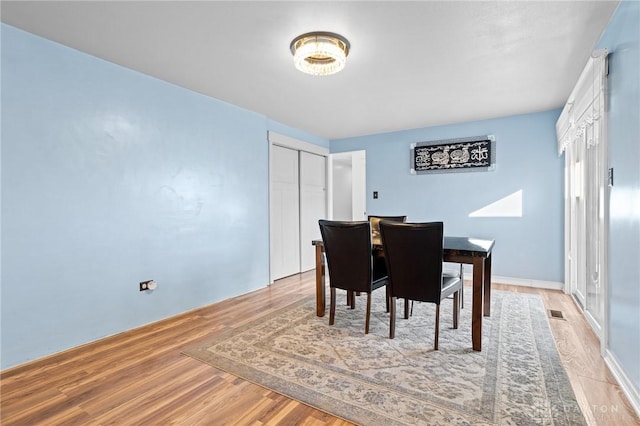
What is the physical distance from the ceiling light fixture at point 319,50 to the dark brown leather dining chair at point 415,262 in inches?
49.3

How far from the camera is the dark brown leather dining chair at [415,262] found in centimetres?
219

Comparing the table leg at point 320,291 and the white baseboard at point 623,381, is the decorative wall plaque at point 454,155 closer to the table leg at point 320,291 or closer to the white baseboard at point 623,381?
the table leg at point 320,291

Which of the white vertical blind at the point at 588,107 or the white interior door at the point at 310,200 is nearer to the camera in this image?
the white vertical blind at the point at 588,107

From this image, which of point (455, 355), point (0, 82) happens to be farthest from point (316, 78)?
point (455, 355)

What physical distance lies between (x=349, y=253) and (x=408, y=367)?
92 centimetres

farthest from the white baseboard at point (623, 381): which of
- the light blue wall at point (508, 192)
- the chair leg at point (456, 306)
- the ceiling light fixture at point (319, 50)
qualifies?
the ceiling light fixture at point (319, 50)

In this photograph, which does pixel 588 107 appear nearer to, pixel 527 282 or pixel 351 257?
pixel 351 257

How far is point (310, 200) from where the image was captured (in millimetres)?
5199

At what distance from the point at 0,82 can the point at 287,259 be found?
3506 millimetres

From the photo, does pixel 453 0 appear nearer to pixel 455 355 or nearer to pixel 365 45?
pixel 365 45

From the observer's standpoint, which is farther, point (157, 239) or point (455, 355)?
point (157, 239)

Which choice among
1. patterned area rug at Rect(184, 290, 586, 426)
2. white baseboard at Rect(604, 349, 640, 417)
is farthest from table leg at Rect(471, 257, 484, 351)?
white baseboard at Rect(604, 349, 640, 417)

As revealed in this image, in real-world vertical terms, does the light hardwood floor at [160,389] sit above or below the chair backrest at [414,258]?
below

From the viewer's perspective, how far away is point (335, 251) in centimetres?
265
